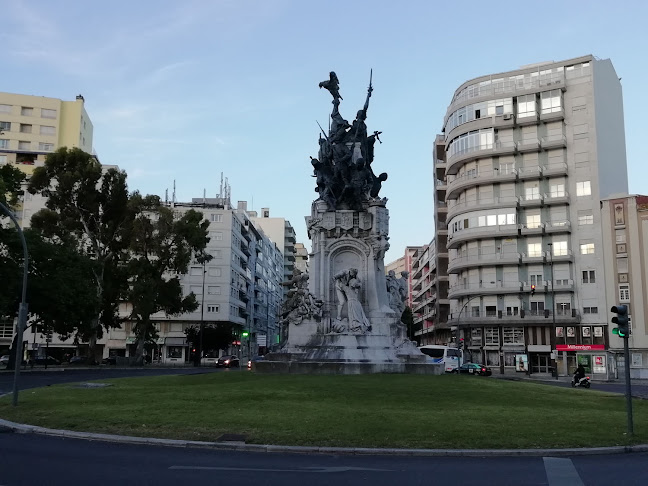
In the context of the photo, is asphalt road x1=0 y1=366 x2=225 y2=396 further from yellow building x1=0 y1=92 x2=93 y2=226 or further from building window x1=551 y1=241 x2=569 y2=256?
yellow building x1=0 y1=92 x2=93 y2=226

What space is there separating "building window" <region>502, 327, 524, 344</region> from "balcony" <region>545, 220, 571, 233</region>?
9.73 m

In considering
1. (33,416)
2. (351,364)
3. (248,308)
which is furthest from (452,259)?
(33,416)

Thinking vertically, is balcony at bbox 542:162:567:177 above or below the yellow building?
below

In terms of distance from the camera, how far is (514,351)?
62.3 meters

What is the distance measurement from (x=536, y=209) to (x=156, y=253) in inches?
1414

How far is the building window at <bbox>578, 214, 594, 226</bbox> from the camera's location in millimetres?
61906

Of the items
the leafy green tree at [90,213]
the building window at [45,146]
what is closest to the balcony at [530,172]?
the leafy green tree at [90,213]

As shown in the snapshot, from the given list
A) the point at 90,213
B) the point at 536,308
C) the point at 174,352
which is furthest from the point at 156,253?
the point at 536,308

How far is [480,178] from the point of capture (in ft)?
216

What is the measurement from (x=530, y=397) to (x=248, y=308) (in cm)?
8208

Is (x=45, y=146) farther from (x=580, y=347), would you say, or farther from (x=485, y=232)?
(x=580, y=347)

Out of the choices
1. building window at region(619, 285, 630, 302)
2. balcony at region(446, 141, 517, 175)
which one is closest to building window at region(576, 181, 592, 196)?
balcony at region(446, 141, 517, 175)

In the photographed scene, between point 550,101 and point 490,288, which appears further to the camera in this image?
point 550,101

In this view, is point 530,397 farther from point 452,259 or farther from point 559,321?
point 452,259
